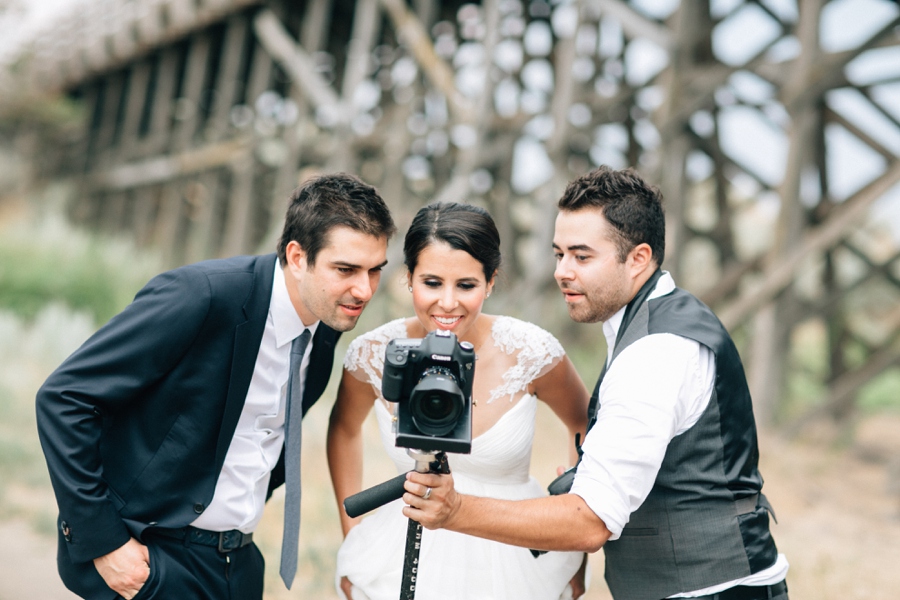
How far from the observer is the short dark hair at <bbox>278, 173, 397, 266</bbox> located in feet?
7.53

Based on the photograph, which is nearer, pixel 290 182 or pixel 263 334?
pixel 263 334

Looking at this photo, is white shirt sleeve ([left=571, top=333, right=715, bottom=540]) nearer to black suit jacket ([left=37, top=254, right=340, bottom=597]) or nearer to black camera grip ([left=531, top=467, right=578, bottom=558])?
black camera grip ([left=531, top=467, right=578, bottom=558])

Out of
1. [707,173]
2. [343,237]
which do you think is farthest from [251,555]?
[707,173]

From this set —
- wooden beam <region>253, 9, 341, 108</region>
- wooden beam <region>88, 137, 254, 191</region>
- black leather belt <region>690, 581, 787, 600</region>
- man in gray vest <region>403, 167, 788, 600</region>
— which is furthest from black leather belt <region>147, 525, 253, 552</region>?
wooden beam <region>88, 137, 254, 191</region>

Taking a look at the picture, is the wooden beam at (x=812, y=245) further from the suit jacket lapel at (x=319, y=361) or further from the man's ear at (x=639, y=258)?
the suit jacket lapel at (x=319, y=361)

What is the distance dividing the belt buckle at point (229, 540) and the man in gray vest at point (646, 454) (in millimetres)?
892

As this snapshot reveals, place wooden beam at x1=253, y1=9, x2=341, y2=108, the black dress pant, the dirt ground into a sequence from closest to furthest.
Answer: the black dress pant, the dirt ground, wooden beam at x1=253, y1=9, x2=341, y2=108

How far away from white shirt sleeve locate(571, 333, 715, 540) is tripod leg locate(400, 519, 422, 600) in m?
A: 0.39

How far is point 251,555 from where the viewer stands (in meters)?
2.51

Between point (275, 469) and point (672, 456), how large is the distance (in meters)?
1.30

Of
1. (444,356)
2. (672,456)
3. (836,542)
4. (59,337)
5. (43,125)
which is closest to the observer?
(444,356)

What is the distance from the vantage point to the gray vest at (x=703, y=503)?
6.36 ft

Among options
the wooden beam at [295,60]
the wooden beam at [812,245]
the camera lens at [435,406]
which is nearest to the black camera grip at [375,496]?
the camera lens at [435,406]

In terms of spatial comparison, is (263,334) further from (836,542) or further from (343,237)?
(836,542)
